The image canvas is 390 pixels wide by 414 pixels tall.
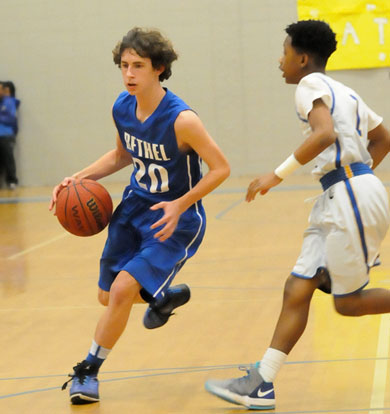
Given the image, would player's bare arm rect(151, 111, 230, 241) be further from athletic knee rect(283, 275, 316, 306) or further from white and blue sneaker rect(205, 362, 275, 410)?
white and blue sneaker rect(205, 362, 275, 410)

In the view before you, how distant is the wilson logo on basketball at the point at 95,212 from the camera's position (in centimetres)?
380

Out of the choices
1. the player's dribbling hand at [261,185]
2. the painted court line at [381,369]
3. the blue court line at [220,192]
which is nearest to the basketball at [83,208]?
the player's dribbling hand at [261,185]

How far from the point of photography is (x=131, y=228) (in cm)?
373

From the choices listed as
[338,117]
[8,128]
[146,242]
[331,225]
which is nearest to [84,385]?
[146,242]

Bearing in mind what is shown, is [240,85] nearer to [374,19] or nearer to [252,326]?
[374,19]

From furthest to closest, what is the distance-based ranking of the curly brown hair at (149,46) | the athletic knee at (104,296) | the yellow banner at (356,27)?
the yellow banner at (356,27)
the athletic knee at (104,296)
the curly brown hair at (149,46)

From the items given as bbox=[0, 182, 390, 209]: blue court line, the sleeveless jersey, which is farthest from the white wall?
the sleeveless jersey

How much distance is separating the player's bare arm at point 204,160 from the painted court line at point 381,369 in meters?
1.03

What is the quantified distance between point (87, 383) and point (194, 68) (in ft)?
32.8

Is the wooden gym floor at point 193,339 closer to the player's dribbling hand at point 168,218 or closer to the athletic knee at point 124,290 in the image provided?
the athletic knee at point 124,290

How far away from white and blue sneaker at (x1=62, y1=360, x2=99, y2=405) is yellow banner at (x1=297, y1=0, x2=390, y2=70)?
32.1ft

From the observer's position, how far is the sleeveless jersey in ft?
10.4

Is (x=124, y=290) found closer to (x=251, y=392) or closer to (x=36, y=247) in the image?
(x=251, y=392)

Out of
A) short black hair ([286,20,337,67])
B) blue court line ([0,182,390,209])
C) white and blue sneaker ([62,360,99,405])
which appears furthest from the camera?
blue court line ([0,182,390,209])
